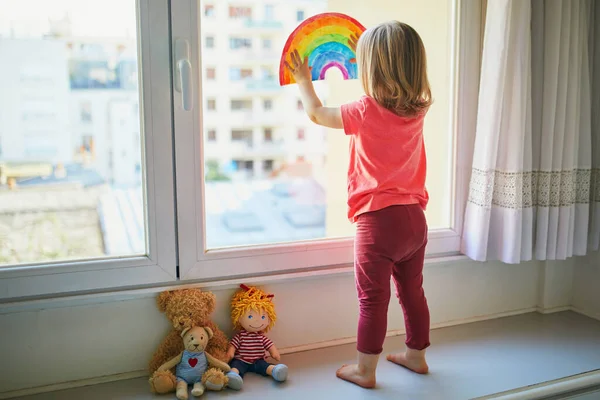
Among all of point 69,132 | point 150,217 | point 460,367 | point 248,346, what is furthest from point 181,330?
point 460,367

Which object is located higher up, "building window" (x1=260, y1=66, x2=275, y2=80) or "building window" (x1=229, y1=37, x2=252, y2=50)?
"building window" (x1=229, y1=37, x2=252, y2=50)

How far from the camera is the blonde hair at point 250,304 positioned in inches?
70.8

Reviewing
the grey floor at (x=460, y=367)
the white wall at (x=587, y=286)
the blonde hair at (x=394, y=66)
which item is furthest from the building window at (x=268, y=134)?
the white wall at (x=587, y=286)

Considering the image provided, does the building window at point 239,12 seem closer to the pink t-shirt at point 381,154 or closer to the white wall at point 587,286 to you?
the pink t-shirt at point 381,154

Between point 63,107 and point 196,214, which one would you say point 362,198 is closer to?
point 196,214

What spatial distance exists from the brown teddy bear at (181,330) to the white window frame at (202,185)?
9cm

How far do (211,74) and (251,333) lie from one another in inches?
29.6

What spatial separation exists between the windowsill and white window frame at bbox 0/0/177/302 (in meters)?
0.02

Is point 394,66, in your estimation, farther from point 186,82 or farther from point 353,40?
point 186,82

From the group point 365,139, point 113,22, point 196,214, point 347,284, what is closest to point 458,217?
point 347,284

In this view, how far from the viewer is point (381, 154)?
1685 millimetres

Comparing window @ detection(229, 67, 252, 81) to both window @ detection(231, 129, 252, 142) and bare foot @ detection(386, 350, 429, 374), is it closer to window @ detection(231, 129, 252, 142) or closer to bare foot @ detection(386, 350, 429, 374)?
window @ detection(231, 129, 252, 142)

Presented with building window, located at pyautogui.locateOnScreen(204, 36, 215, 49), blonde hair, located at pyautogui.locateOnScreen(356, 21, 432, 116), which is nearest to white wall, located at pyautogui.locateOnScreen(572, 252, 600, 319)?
blonde hair, located at pyautogui.locateOnScreen(356, 21, 432, 116)

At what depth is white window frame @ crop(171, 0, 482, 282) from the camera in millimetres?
1739
